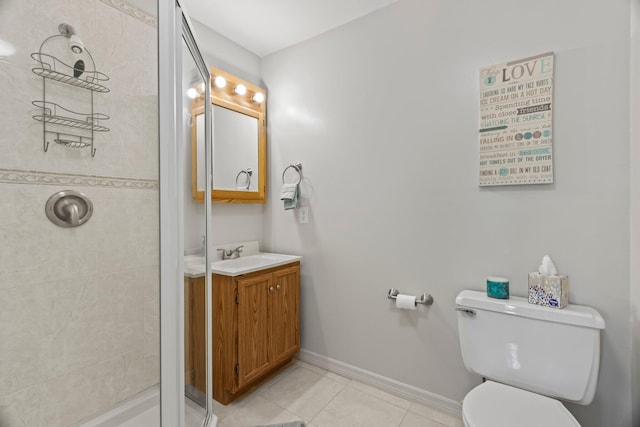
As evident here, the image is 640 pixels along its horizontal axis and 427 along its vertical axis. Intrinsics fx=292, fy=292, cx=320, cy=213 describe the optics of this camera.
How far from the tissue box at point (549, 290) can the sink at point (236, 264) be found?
141 centimetres

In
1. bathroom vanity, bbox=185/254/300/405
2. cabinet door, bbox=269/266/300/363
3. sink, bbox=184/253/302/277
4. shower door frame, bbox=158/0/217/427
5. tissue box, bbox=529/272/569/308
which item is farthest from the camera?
cabinet door, bbox=269/266/300/363

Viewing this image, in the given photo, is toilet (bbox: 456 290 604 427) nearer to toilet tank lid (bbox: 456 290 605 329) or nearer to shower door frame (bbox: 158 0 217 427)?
toilet tank lid (bbox: 456 290 605 329)

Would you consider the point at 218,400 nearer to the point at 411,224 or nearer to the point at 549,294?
the point at 411,224

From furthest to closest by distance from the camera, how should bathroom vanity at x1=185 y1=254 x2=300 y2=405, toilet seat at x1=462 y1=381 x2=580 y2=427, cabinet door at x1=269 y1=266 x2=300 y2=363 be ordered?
cabinet door at x1=269 y1=266 x2=300 y2=363 → bathroom vanity at x1=185 y1=254 x2=300 y2=405 → toilet seat at x1=462 y1=381 x2=580 y2=427

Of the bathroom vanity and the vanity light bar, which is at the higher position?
the vanity light bar

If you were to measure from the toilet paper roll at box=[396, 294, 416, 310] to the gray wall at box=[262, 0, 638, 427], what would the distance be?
9 centimetres

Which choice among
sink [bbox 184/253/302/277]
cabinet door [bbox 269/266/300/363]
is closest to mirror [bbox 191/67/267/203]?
Answer: sink [bbox 184/253/302/277]

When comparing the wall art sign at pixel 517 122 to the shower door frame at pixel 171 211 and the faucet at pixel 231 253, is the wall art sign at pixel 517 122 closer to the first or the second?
the shower door frame at pixel 171 211

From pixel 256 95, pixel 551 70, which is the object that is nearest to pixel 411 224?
pixel 551 70

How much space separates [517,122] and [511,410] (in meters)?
1.27

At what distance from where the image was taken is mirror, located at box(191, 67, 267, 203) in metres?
2.09

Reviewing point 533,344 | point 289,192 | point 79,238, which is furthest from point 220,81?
point 533,344

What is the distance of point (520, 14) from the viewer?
1.46 meters

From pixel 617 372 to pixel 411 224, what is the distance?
1.10 m
